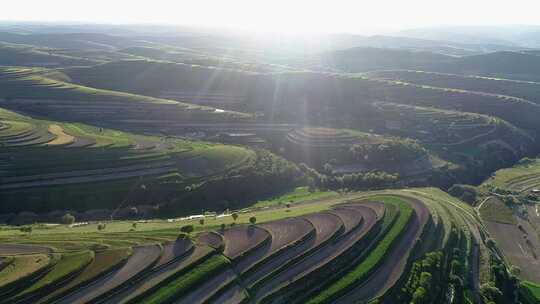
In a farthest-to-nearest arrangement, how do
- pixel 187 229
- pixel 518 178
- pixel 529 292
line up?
pixel 518 178, pixel 187 229, pixel 529 292

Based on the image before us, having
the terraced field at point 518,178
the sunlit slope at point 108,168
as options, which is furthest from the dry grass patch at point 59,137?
the terraced field at point 518,178

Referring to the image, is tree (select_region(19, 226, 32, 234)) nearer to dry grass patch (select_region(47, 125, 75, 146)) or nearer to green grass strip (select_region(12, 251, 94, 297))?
green grass strip (select_region(12, 251, 94, 297))

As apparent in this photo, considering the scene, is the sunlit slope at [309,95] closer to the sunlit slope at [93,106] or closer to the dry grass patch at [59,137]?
the sunlit slope at [93,106]

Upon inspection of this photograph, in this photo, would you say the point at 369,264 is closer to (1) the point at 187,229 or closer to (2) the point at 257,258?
(2) the point at 257,258

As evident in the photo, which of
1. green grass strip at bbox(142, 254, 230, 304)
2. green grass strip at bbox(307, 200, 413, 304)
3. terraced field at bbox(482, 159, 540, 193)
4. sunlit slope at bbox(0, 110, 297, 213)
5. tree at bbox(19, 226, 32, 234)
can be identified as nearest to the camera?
green grass strip at bbox(142, 254, 230, 304)

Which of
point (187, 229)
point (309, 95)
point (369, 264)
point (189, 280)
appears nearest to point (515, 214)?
point (369, 264)

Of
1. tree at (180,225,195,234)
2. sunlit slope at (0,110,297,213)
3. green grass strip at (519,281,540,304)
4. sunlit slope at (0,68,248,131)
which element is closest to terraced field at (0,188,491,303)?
tree at (180,225,195,234)

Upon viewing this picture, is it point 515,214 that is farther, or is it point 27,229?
point 515,214

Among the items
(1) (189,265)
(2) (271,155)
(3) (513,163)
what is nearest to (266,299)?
(1) (189,265)
